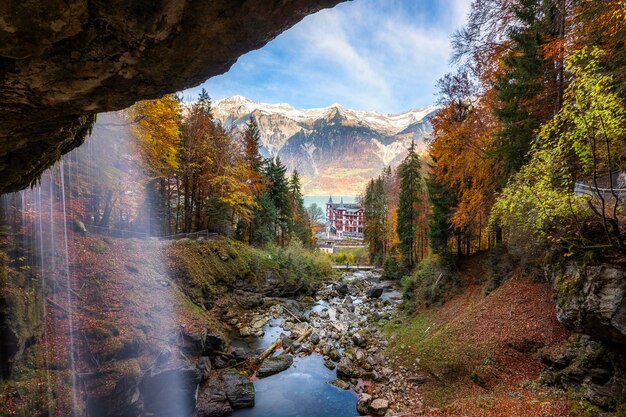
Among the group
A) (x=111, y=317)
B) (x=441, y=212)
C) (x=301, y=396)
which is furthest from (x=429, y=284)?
(x=111, y=317)

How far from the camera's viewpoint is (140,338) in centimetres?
960

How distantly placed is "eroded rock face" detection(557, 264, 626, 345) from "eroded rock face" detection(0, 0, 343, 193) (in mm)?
8160

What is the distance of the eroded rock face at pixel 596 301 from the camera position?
6008 millimetres

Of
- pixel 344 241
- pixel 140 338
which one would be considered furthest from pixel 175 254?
pixel 344 241

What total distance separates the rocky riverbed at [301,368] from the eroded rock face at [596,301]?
6584 millimetres

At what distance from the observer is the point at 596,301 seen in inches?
252

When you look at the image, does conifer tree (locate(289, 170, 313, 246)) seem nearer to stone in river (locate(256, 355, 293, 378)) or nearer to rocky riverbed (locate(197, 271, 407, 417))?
→ rocky riverbed (locate(197, 271, 407, 417))

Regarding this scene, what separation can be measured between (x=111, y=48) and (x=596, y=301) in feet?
33.4

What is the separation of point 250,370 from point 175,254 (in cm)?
821

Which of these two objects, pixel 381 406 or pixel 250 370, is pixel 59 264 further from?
pixel 381 406

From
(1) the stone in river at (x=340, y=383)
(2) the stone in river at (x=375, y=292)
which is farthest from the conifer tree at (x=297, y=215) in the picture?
(1) the stone in river at (x=340, y=383)

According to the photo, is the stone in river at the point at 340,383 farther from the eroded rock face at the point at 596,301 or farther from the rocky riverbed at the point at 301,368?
the eroded rock face at the point at 596,301

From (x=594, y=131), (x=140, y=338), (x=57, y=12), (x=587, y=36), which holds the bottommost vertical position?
(x=140, y=338)

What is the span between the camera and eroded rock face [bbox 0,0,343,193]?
281 centimetres
